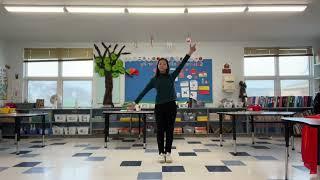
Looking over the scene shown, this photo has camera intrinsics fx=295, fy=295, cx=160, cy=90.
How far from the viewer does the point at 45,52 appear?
7879mm

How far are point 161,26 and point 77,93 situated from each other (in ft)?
10.0

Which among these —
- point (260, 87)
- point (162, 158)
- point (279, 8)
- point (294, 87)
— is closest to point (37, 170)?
point (162, 158)

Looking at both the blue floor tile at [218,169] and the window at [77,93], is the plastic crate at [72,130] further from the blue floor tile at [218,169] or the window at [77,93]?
the blue floor tile at [218,169]

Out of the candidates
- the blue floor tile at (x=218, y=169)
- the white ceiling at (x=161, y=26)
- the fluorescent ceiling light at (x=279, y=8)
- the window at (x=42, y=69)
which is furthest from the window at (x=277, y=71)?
the window at (x=42, y=69)

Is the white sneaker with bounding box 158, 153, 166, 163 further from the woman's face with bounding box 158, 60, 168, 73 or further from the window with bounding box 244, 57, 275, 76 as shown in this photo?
the window with bounding box 244, 57, 275, 76

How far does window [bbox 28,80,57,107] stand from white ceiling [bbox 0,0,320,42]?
3.90 feet

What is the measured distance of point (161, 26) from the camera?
21.1 ft

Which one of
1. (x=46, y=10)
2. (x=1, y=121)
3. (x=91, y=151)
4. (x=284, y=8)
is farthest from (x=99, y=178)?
(x=1, y=121)

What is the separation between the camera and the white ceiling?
567 centimetres

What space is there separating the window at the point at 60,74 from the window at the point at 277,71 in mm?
4300

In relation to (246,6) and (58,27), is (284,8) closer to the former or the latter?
(246,6)

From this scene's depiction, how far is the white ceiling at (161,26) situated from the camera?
5672mm

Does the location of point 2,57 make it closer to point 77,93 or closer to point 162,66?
point 77,93

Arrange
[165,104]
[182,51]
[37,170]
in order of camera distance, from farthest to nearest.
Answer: [182,51] < [165,104] < [37,170]
